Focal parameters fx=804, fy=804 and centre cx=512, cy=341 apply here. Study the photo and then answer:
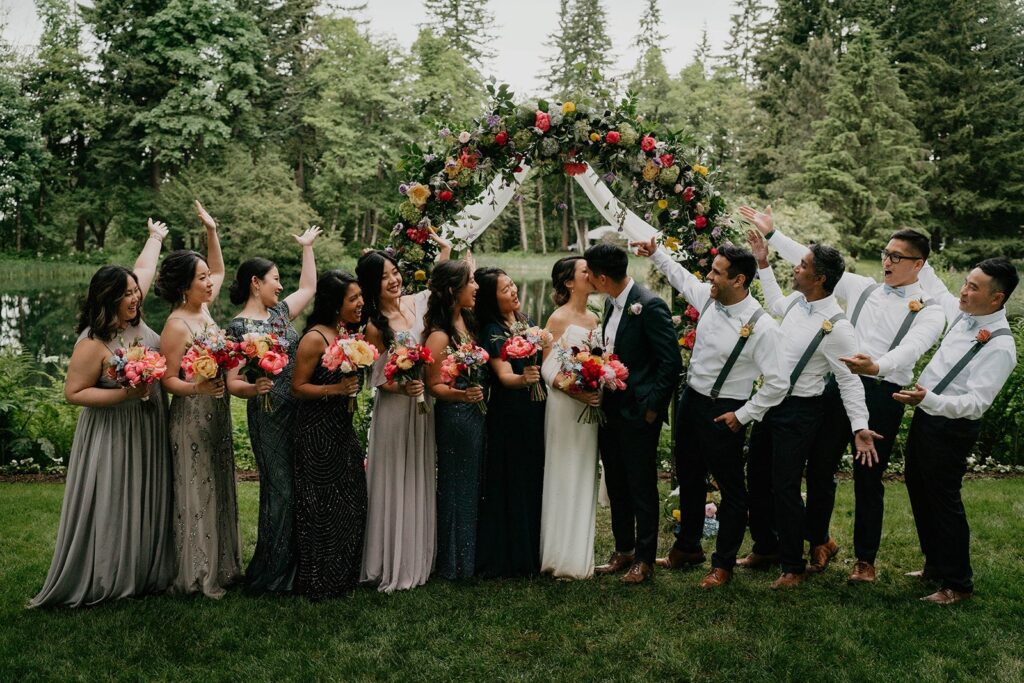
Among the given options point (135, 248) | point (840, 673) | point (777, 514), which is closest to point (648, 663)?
point (840, 673)

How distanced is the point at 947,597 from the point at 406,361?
3.80m

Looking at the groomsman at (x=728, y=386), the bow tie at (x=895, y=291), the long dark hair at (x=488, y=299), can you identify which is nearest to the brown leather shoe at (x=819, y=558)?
the groomsman at (x=728, y=386)

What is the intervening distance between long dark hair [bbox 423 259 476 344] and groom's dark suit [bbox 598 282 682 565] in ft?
3.61

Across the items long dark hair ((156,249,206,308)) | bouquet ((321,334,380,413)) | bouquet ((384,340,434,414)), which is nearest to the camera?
bouquet ((321,334,380,413))

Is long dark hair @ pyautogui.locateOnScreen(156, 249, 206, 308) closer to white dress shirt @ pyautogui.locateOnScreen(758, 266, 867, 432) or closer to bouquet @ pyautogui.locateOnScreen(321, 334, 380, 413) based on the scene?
bouquet @ pyautogui.locateOnScreen(321, 334, 380, 413)

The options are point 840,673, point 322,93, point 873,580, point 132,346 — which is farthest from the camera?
point 322,93

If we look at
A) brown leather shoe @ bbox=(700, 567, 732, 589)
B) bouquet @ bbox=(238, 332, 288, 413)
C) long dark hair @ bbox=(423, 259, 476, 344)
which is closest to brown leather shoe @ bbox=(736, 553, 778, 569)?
brown leather shoe @ bbox=(700, 567, 732, 589)

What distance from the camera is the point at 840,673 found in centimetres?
429

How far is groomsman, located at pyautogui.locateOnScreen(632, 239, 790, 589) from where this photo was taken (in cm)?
521

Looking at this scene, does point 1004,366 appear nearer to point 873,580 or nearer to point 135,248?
point 873,580

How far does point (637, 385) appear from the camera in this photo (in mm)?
5602

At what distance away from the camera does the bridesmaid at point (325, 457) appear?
515 cm

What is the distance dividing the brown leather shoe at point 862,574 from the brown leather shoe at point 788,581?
381 mm

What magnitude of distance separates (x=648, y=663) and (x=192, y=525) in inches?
118
